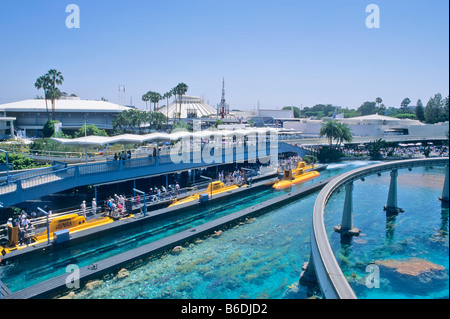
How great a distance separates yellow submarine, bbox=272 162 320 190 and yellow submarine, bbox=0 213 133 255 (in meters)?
22.3

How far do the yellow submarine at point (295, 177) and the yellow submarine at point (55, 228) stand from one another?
73.1 feet

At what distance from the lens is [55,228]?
21.4 meters

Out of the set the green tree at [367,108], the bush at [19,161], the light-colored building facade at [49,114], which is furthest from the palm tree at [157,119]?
the green tree at [367,108]

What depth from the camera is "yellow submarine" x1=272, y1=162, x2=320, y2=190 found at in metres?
40.1

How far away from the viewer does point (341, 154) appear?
210ft

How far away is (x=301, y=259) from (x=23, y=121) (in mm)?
65490

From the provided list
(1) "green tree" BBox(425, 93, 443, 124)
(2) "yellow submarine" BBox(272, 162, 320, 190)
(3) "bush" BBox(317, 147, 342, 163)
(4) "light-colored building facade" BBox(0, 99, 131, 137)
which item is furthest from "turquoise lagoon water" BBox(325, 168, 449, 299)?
(1) "green tree" BBox(425, 93, 443, 124)

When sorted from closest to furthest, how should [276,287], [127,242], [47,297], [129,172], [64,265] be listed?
[47,297], [276,287], [64,265], [127,242], [129,172]

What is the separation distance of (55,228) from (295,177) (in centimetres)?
3103

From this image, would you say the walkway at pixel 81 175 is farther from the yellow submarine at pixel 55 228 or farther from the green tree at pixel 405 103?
the green tree at pixel 405 103

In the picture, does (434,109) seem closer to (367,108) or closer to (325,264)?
(367,108)

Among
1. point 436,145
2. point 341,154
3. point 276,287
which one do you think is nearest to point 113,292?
point 276,287

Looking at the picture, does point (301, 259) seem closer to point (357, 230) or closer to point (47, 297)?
point (357, 230)

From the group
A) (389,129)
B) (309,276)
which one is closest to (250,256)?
(309,276)
